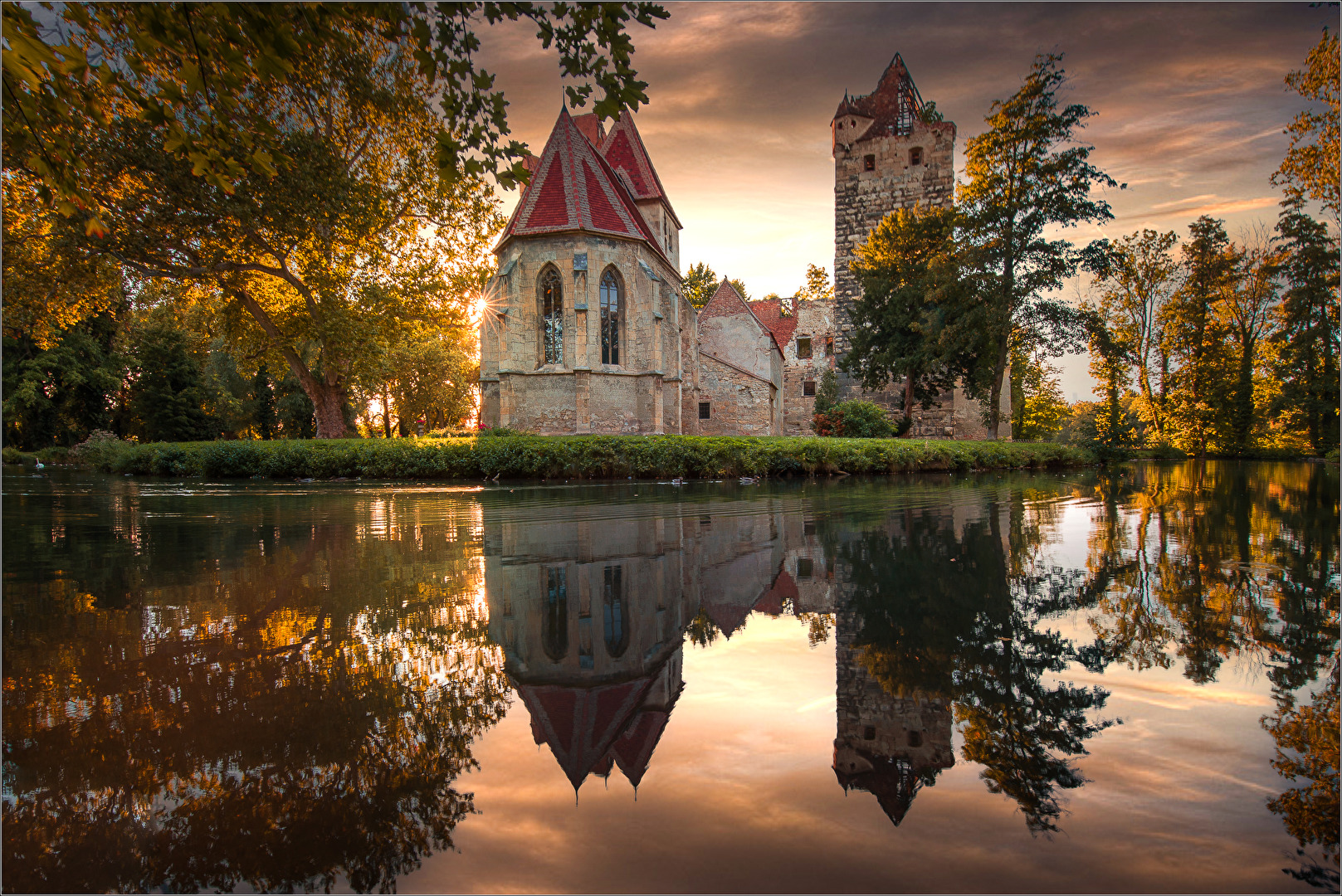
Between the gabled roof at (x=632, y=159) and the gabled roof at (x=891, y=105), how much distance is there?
10.5 m

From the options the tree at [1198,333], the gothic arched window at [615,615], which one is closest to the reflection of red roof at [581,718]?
the gothic arched window at [615,615]

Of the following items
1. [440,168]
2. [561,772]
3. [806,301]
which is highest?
[806,301]

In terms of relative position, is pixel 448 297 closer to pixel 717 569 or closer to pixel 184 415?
pixel 717 569

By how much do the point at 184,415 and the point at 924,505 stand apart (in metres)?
42.6

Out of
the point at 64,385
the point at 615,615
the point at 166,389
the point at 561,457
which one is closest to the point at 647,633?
the point at 615,615

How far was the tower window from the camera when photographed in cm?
2575

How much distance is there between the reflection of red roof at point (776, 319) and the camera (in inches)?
1681

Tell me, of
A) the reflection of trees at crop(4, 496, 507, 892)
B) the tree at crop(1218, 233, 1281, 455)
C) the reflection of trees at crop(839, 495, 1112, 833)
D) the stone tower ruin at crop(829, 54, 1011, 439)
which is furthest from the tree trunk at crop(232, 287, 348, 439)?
the tree at crop(1218, 233, 1281, 455)

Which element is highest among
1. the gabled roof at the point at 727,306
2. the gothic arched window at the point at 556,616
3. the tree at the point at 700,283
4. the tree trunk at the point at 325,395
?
the tree at the point at 700,283

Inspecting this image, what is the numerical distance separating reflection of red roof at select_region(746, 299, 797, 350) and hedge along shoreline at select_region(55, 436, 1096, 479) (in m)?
22.5

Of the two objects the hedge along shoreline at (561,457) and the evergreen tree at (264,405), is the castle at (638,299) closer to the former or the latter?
the hedge along shoreline at (561,457)

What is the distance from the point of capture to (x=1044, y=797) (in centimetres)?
158

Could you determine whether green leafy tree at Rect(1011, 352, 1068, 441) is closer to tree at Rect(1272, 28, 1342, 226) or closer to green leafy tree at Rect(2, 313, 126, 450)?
tree at Rect(1272, 28, 1342, 226)

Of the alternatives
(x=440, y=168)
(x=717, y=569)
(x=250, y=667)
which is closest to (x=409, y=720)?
(x=250, y=667)
